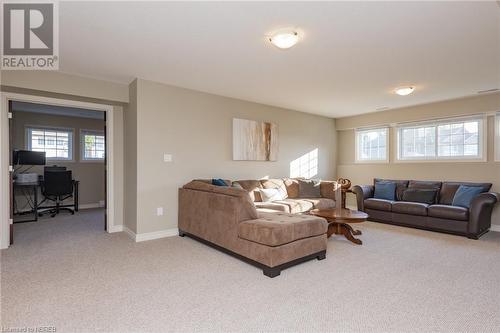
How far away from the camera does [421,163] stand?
5.69 meters

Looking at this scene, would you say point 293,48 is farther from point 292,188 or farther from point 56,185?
point 56,185

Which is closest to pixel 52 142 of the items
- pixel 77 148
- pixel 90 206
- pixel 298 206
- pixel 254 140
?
pixel 77 148

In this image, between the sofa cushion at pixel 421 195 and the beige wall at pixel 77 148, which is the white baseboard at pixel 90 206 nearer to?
the beige wall at pixel 77 148

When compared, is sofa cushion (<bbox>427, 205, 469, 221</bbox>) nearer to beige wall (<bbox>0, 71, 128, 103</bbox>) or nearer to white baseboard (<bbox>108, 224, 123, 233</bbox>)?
white baseboard (<bbox>108, 224, 123, 233</bbox>)

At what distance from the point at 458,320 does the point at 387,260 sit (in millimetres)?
1262

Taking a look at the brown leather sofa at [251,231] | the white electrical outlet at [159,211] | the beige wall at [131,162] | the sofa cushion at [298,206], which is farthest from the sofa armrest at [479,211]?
the beige wall at [131,162]

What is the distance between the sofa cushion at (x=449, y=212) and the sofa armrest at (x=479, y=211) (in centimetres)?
9

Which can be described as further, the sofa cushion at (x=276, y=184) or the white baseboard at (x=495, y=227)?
the sofa cushion at (x=276, y=184)

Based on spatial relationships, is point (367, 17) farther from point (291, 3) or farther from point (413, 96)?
point (413, 96)

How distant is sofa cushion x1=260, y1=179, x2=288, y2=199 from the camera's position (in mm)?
5316

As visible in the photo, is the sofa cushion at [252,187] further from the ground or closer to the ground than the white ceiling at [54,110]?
closer to the ground

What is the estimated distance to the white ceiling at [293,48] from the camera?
7.38 feet

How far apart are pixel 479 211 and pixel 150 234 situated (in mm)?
5003

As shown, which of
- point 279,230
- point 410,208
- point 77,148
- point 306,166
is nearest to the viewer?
point 279,230
